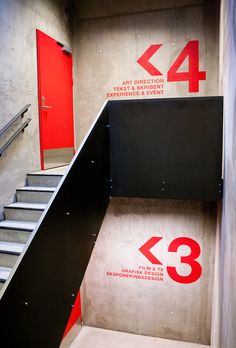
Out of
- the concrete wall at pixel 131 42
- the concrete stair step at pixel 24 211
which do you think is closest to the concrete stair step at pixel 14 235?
the concrete stair step at pixel 24 211

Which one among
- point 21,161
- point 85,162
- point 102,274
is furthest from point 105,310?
point 85,162

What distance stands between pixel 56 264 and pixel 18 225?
1.23 meters

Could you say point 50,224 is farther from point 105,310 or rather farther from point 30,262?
point 105,310

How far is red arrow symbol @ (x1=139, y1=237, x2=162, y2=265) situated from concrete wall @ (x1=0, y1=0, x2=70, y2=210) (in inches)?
92.1

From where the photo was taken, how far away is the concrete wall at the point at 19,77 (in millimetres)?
3732

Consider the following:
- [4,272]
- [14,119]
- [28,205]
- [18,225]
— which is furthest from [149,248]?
[14,119]

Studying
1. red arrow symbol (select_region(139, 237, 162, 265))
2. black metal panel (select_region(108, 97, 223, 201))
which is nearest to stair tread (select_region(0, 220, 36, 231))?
black metal panel (select_region(108, 97, 223, 201))

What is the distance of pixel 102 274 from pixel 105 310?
67 centimetres

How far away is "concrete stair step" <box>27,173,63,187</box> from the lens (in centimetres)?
394

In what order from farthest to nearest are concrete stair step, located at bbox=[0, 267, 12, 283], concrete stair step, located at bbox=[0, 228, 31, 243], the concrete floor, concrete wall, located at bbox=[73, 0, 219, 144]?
the concrete floor
concrete wall, located at bbox=[73, 0, 219, 144]
concrete stair step, located at bbox=[0, 228, 31, 243]
concrete stair step, located at bbox=[0, 267, 12, 283]

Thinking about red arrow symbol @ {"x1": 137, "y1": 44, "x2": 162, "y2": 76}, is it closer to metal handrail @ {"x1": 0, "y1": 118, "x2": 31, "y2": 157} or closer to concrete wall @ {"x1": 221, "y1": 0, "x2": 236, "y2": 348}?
metal handrail @ {"x1": 0, "y1": 118, "x2": 31, "y2": 157}

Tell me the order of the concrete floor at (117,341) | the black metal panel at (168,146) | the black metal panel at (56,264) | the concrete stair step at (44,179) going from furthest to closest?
1. the concrete floor at (117,341)
2. the concrete stair step at (44,179)
3. the black metal panel at (168,146)
4. the black metal panel at (56,264)

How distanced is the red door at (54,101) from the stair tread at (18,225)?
1324 millimetres

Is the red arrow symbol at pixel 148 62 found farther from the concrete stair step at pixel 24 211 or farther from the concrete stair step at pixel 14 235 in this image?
the concrete stair step at pixel 14 235
